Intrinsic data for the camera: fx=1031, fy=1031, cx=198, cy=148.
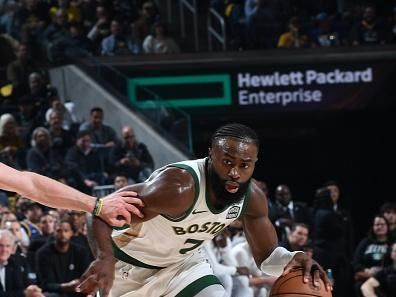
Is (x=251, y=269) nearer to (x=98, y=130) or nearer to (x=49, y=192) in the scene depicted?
(x=98, y=130)

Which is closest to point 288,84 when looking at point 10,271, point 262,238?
point 10,271

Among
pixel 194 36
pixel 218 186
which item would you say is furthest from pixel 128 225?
pixel 194 36

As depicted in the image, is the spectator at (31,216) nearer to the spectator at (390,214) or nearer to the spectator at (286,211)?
the spectator at (286,211)

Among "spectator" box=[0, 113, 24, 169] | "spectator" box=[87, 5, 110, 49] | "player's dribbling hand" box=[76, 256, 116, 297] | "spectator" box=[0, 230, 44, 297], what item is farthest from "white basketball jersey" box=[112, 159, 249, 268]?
"spectator" box=[87, 5, 110, 49]

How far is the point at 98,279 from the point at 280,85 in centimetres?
1166

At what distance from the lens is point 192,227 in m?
6.15

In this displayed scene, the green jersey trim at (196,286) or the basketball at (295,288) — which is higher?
the basketball at (295,288)

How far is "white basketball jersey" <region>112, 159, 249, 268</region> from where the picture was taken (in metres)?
6.07

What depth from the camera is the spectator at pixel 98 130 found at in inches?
546

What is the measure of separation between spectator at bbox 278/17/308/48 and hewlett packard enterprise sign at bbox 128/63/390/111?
48 cm

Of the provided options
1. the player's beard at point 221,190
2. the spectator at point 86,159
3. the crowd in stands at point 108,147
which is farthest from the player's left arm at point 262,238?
the spectator at point 86,159

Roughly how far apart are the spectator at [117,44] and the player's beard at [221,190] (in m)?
10.6

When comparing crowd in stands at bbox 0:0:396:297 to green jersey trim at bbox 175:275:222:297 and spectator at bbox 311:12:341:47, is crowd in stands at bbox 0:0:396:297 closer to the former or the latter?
spectator at bbox 311:12:341:47

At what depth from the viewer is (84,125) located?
13977 millimetres
